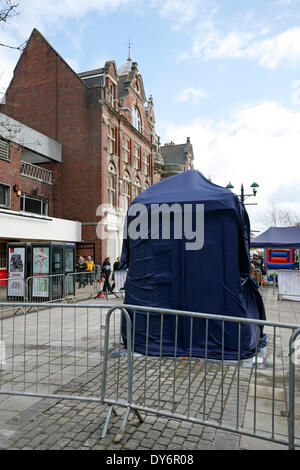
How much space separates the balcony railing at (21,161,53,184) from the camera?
72.9ft

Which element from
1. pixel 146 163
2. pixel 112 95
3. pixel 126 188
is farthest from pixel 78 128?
pixel 146 163

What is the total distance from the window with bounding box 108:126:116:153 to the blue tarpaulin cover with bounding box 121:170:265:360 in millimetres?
21700

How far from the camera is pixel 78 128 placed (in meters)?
26.0

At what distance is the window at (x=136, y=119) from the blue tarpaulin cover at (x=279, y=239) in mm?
19380

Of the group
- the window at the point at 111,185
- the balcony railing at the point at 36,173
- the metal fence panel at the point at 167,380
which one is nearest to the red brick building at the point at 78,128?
the window at the point at 111,185

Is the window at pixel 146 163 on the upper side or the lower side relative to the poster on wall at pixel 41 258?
upper

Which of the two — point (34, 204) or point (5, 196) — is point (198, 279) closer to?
point (5, 196)

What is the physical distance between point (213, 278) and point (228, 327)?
33.4 inches

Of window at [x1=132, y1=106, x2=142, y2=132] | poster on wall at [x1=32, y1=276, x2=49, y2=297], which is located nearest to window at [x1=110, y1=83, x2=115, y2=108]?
window at [x1=132, y1=106, x2=142, y2=132]

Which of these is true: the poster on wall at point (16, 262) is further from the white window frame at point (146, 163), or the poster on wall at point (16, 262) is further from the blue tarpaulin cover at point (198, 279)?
the white window frame at point (146, 163)

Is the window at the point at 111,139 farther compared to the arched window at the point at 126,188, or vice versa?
A: the arched window at the point at 126,188

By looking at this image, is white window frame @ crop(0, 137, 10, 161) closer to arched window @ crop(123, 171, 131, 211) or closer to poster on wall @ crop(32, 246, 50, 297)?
poster on wall @ crop(32, 246, 50, 297)

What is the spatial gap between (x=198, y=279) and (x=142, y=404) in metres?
2.61

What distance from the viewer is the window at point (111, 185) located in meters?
27.5
